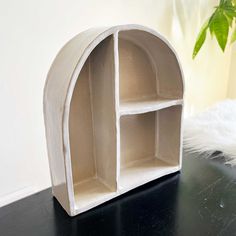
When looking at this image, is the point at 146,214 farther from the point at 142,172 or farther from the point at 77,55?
the point at 77,55

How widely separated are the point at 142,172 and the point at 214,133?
397 mm

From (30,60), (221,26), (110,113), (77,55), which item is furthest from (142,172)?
(221,26)

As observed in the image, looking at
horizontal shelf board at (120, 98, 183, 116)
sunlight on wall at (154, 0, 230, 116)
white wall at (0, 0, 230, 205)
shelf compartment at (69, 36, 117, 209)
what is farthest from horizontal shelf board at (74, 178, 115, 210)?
sunlight on wall at (154, 0, 230, 116)

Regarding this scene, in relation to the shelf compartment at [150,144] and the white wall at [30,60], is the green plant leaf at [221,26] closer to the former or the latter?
the white wall at [30,60]

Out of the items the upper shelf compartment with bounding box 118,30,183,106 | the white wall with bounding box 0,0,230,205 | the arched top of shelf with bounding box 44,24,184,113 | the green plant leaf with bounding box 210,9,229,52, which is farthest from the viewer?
the green plant leaf with bounding box 210,9,229,52

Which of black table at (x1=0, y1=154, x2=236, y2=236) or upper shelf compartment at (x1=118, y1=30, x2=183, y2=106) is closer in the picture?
black table at (x1=0, y1=154, x2=236, y2=236)

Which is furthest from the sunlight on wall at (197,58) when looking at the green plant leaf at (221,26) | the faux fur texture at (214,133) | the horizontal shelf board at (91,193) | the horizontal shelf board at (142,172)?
the horizontal shelf board at (91,193)

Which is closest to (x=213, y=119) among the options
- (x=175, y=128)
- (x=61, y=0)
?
(x=175, y=128)

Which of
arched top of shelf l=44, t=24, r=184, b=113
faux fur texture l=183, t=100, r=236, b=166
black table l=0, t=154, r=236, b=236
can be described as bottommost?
black table l=0, t=154, r=236, b=236

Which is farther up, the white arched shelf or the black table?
the white arched shelf

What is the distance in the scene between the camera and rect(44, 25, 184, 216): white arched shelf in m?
0.42

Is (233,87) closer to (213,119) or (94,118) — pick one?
(213,119)

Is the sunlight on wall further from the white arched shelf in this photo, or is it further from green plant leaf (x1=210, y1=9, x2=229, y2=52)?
the white arched shelf

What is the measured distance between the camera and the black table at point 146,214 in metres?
0.43
